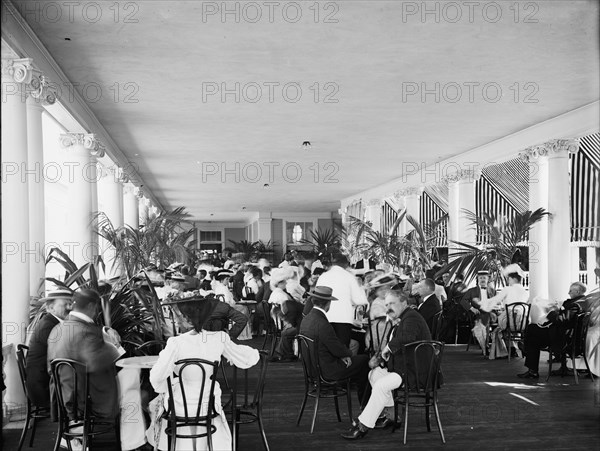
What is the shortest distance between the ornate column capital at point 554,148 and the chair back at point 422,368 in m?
6.15

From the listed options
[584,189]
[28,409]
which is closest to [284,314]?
[28,409]

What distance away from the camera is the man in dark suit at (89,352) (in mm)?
4051

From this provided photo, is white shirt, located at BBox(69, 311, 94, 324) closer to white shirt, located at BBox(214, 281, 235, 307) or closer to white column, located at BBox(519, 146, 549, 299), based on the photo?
white shirt, located at BBox(214, 281, 235, 307)

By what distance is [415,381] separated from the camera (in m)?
4.80

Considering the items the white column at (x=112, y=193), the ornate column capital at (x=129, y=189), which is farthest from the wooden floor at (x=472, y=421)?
the ornate column capital at (x=129, y=189)

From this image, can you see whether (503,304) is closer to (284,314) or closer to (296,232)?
(284,314)

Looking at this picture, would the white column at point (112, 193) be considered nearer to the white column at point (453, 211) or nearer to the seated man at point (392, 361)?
the white column at point (453, 211)

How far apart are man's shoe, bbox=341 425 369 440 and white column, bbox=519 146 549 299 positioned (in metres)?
6.35

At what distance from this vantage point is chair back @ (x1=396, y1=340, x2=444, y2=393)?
4.69 meters

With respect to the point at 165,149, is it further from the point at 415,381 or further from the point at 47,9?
the point at 415,381

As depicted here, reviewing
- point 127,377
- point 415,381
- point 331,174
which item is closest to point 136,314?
point 127,377

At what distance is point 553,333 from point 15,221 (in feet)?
18.1

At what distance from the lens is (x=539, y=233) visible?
10.4 m

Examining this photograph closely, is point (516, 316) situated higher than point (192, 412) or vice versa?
point (192, 412)
